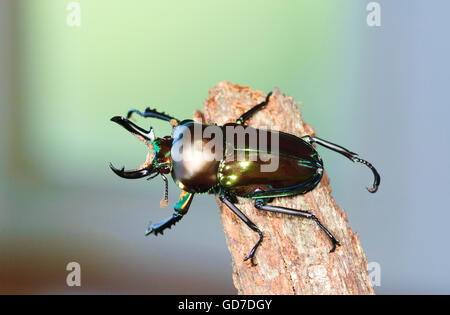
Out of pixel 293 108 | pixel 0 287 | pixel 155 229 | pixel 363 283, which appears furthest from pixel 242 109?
pixel 0 287

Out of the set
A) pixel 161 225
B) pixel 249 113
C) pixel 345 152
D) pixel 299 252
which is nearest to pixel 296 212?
pixel 299 252

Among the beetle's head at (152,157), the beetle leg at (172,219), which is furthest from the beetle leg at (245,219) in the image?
the beetle's head at (152,157)

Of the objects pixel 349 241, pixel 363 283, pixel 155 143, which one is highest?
pixel 155 143

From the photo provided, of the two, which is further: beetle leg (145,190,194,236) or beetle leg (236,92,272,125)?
beetle leg (236,92,272,125)

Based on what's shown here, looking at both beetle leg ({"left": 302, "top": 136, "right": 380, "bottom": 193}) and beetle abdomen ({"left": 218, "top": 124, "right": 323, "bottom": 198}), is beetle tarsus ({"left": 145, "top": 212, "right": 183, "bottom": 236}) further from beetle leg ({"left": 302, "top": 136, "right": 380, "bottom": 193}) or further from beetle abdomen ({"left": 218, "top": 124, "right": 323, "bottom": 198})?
beetle leg ({"left": 302, "top": 136, "right": 380, "bottom": 193})

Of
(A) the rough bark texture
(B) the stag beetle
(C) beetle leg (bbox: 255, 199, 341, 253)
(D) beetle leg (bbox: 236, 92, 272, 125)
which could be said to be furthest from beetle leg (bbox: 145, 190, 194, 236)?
(D) beetle leg (bbox: 236, 92, 272, 125)

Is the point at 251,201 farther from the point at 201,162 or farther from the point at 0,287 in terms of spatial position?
the point at 0,287

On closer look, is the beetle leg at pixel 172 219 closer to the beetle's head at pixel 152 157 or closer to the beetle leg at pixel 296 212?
the beetle's head at pixel 152 157
